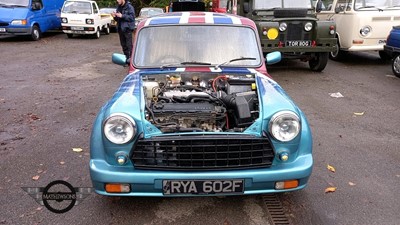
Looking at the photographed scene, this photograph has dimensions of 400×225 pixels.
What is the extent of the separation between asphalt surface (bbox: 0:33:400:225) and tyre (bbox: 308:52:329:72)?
22cm

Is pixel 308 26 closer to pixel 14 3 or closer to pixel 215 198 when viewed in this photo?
pixel 215 198

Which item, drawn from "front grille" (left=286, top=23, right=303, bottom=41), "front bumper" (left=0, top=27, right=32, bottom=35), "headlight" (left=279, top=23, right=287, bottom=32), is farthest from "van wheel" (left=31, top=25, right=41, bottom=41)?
"front grille" (left=286, top=23, right=303, bottom=41)

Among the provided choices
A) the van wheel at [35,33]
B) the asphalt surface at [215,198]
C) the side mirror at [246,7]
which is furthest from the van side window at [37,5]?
the side mirror at [246,7]

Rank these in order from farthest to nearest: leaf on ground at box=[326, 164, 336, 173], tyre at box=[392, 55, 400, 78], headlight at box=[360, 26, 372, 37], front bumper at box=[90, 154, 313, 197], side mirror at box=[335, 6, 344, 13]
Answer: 1. side mirror at box=[335, 6, 344, 13]
2. headlight at box=[360, 26, 372, 37]
3. tyre at box=[392, 55, 400, 78]
4. leaf on ground at box=[326, 164, 336, 173]
5. front bumper at box=[90, 154, 313, 197]

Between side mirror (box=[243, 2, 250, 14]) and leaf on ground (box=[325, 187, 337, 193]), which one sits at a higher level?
side mirror (box=[243, 2, 250, 14])

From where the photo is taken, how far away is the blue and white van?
14.5 m

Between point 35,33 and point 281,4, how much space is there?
38.0 ft

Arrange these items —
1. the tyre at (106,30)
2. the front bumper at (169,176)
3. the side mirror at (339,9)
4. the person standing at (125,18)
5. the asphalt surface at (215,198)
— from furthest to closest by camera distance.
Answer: the tyre at (106,30), the side mirror at (339,9), the person standing at (125,18), the asphalt surface at (215,198), the front bumper at (169,176)

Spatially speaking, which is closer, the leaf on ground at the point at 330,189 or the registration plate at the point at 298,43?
the leaf on ground at the point at 330,189

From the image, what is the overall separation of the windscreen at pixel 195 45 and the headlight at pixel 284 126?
135 cm

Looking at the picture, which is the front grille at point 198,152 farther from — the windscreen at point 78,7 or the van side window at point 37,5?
the windscreen at point 78,7

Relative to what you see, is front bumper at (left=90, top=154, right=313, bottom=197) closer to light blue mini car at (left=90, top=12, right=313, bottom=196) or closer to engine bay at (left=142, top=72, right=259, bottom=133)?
light blue mini car at (left=90, top=12, right=313, bottom=196)

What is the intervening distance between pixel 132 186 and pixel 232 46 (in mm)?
2187

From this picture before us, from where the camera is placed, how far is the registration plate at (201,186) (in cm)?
275
